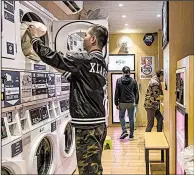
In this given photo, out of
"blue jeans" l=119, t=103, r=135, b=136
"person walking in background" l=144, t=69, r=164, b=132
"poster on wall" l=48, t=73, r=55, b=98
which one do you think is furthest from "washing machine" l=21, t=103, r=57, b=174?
"blue jeans" l=119, t=103, r=135, b=136

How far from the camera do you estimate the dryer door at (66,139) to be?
2.70m

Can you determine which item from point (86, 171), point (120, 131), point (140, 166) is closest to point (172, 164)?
point (140, 166)

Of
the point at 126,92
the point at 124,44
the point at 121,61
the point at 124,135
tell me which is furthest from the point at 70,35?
the point at 121,61

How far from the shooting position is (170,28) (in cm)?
298

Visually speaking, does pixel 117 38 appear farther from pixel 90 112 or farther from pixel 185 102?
pixel 90 112

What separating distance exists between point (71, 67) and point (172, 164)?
177 centimetres

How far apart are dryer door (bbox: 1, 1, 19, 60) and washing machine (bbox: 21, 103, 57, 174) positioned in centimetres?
43

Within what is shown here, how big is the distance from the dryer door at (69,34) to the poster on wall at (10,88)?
0.91 metres

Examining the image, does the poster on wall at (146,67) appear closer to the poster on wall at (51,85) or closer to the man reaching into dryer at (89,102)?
the poster on wall at (51,85)

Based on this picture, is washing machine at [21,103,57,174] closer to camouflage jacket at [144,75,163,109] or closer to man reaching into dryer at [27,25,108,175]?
man reaching into dryer at [27,25,108,175]

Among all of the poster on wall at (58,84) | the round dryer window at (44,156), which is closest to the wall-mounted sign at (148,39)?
the poster on wall at (58,84)

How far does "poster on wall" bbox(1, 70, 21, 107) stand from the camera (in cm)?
159

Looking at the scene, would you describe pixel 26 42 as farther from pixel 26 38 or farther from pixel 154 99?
pixel 154 99

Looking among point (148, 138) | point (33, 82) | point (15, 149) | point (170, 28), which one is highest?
point (170, 28)
